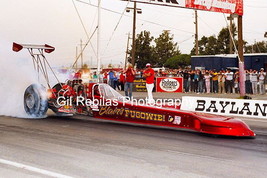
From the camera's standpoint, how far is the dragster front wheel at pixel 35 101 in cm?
1034

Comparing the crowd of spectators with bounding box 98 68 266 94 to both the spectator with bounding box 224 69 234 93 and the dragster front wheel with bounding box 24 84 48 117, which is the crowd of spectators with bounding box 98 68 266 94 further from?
the dragster front wheel with bounding box 24 84 48 117

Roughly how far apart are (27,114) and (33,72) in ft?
4.74

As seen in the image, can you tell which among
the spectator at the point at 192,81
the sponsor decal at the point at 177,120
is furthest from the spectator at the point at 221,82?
the sponsor decal at the point at 177,120

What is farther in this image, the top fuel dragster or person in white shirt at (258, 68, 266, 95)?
person in white shirt at (258, 68, 266, 95)

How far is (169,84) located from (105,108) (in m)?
15.6

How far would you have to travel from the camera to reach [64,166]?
5.02 metres

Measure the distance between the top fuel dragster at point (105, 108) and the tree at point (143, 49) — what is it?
177 ft

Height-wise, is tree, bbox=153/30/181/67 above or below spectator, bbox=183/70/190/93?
above

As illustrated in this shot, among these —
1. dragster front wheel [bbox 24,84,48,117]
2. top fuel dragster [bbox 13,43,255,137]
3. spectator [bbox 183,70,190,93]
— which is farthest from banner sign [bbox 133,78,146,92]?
dragster front wheel [bbox 24,84,48,117]

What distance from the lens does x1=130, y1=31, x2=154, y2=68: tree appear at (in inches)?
2557

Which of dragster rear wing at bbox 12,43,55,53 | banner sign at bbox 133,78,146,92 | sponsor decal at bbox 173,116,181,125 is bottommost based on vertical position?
sponsor decal at bbox 173,116,181,125

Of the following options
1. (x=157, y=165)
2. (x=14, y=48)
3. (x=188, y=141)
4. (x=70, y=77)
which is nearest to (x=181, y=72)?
(x=70, y=77)

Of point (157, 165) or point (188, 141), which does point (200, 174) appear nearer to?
point (157, 165)

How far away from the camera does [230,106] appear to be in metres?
10.8
